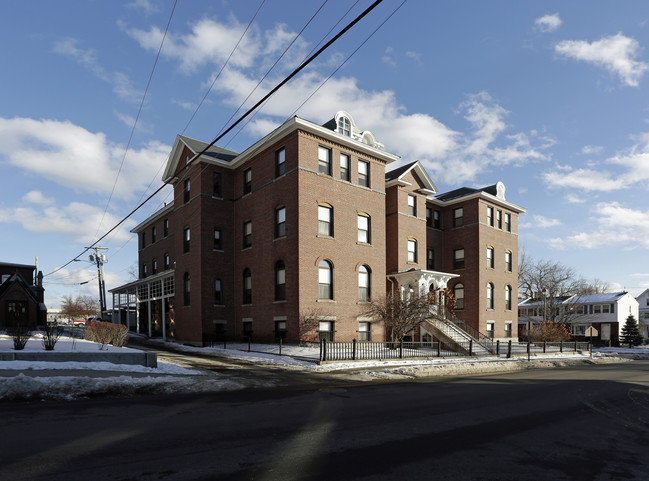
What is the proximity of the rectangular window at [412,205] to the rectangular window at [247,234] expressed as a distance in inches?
475

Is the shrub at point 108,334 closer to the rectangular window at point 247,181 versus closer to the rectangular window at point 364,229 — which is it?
the rectangular window at point 247,181

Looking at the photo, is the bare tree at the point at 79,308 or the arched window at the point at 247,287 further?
the bare tree at the point at 79,308

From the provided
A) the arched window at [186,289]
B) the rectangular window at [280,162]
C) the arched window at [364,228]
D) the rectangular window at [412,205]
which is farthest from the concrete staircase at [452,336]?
the arched window at [186,289]

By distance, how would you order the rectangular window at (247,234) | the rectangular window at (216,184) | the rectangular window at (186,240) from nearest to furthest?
the rectangular window at (247,234) < the rectangular window at (216,184) < the rectangular window at (186,240)

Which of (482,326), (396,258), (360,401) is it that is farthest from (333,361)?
(482,326)

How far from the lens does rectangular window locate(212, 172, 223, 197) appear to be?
31.0 m

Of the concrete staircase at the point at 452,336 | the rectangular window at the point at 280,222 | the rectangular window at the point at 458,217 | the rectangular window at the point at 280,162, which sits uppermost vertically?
the rectangular window at the point at 280,162

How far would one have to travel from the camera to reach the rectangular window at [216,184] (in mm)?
31031

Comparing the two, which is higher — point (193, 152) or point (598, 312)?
point (193, 152)

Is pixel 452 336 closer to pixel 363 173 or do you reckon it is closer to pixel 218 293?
pixel 363 173

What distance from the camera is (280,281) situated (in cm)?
2686

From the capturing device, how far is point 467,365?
2000 centimetres

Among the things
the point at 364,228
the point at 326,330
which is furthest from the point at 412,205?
the point at 326,330

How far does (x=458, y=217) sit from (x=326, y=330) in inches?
771
